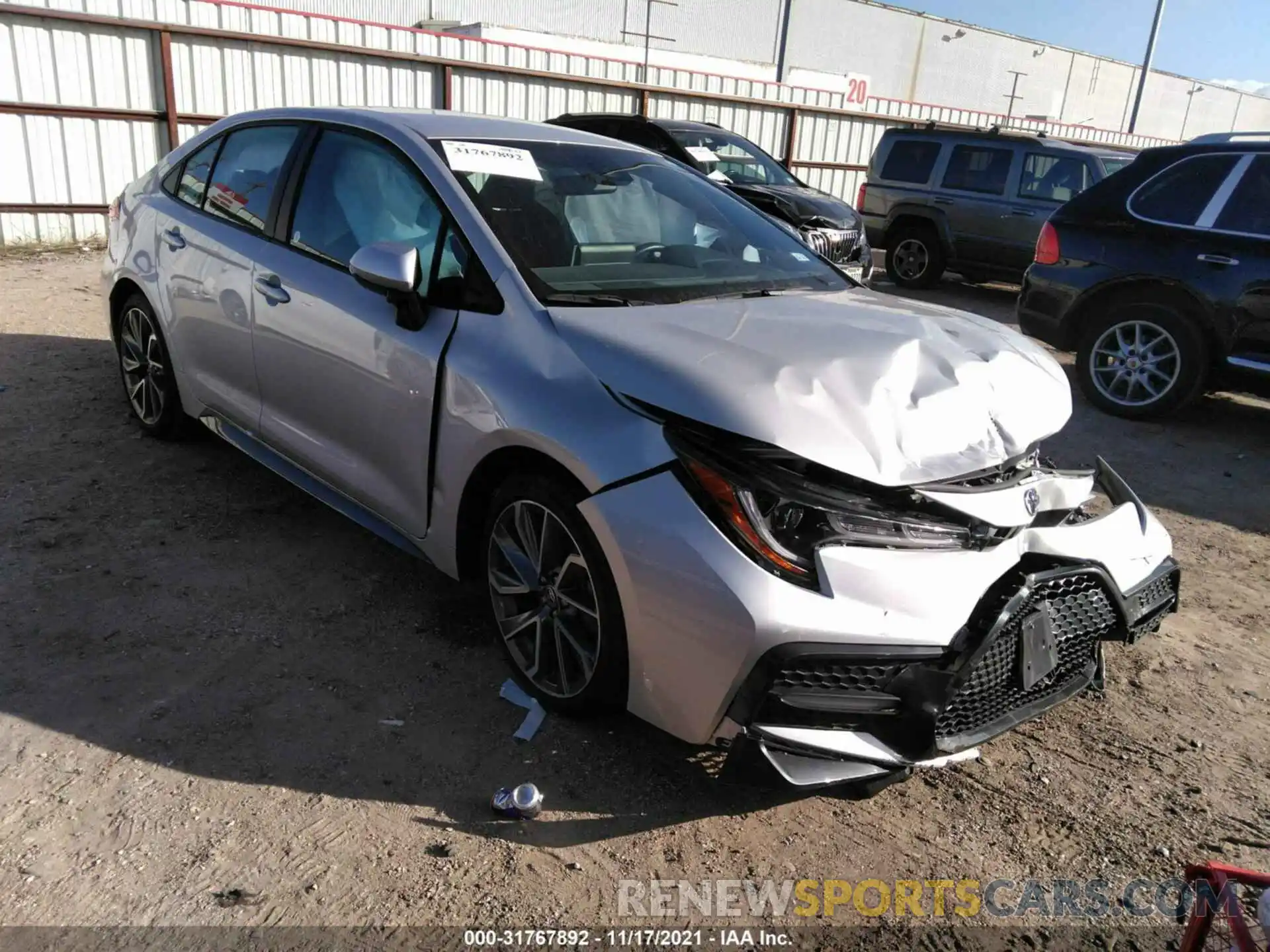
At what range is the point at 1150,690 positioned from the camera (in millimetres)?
3355

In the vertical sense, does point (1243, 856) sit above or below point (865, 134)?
below

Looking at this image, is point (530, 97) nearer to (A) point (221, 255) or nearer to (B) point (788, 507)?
(A) point (221, 255)

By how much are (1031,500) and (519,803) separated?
5.27 ft

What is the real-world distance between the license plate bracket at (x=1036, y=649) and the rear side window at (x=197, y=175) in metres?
3.93

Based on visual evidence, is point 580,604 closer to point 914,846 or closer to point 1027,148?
point 914,846

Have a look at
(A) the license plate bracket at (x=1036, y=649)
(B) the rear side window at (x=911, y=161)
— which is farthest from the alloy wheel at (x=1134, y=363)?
(B) the rear side window at (x=911, y=161)

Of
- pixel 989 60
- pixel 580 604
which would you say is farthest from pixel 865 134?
pixel 989 60

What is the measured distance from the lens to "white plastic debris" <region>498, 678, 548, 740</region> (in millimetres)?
2912

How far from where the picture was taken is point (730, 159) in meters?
11.1

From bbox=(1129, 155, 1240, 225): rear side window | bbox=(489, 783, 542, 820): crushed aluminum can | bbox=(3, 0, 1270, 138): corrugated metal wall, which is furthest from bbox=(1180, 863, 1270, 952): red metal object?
bbox=(3, 0, 1270, 138): corrugated metal wall

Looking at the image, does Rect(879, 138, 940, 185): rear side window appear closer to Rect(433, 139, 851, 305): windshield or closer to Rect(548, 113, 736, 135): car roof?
Rect(548, 113, 736, 135): car roof

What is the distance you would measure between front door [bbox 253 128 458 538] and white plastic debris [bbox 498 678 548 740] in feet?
1.99

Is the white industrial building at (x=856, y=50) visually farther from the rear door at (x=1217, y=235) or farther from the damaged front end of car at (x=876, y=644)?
the damaged front end of car at (x=876, y=644)

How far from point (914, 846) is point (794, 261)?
7.28 ft
